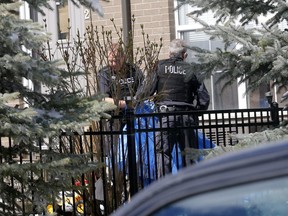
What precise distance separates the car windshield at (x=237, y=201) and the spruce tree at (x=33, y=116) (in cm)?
325

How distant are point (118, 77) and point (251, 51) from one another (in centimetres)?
227

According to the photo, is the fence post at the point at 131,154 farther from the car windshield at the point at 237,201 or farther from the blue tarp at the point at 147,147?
the car windshield at the point at 237,201

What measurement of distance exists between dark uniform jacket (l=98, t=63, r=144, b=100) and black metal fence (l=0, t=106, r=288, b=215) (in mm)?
437

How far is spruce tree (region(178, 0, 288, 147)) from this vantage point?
547cm

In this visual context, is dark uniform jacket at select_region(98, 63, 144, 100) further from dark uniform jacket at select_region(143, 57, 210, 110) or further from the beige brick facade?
the beige brick facade

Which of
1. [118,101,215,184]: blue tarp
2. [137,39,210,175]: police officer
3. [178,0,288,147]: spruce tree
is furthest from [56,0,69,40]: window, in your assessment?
[178,0,288,147]: spruce tree

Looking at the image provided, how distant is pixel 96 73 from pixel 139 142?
1.05 metres

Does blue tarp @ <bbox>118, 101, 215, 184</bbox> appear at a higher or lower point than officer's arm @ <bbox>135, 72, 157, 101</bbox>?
lower

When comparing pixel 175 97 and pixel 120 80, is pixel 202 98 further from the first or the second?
pixel 120 80

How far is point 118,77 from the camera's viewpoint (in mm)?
7594

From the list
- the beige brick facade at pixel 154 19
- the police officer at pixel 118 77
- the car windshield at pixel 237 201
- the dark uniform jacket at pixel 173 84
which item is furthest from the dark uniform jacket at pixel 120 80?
the car windshield at pixel 237 201

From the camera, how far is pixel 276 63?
17.5ft

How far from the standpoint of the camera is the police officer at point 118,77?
7562 millimetres

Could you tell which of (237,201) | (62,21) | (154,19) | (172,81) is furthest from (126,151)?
(62,21)
